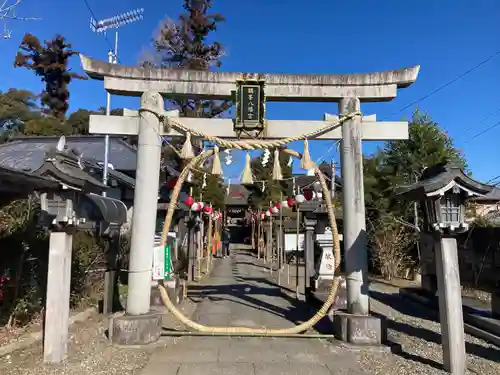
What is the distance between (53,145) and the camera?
15.7 m

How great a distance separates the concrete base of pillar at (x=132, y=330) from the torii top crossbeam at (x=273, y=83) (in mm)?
4233

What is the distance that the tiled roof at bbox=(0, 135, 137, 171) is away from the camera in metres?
16.4

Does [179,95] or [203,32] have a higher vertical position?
[203,32]

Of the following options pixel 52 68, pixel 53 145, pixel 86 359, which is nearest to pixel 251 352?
pixel 86 359

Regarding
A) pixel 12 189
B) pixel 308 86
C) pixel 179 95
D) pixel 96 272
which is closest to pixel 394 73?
pixel 308 86

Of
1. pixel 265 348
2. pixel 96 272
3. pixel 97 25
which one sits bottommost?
pixel 265 348

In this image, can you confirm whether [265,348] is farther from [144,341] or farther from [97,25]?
[97,25]

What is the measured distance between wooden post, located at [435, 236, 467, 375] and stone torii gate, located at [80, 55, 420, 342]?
1397mm

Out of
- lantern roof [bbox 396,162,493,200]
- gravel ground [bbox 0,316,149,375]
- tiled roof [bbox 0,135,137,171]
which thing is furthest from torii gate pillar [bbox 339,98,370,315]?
tiled roof [bbox 0,135,137,171]

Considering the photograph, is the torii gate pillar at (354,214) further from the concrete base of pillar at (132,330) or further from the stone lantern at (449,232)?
the concrete base of pillar at (132,330)

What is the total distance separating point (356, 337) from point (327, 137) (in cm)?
374

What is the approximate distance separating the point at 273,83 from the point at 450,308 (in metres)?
4.96

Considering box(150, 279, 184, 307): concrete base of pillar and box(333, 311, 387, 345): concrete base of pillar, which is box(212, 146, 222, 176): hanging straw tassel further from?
box(150, 279, 184, 307): concrete base of pillar

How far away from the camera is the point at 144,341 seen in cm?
627
